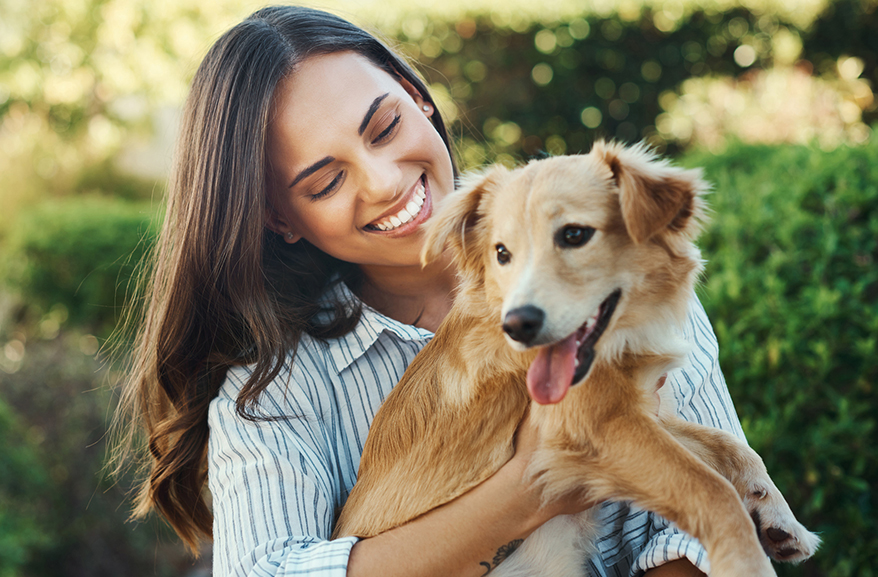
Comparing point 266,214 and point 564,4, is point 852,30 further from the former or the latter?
point 266,214

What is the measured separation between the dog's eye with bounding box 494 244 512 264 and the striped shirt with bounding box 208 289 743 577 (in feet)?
1.84

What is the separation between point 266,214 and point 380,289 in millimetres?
580

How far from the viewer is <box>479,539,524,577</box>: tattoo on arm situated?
1.88m

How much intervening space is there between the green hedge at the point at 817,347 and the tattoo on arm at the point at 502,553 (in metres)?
1.56

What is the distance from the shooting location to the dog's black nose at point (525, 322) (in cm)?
166

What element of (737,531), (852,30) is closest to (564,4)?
(852,30)

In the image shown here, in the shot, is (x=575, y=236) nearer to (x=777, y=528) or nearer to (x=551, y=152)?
(x=777, y=528)

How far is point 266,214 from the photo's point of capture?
2402mm

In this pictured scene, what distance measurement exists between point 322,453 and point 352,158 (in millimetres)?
969

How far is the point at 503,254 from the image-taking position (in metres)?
1.97

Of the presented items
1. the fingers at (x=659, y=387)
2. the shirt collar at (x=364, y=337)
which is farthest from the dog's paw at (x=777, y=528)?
the shirt collar at (x=364, y=337)

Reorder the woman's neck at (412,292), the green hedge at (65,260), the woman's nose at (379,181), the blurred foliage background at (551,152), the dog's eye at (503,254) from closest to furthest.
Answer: the dog's eye at (503,254) → the woman's nose at (379,181) → the woman's neck at (412,292) → the blurred foliage background at (551,152) → the green hedge at (65,260)

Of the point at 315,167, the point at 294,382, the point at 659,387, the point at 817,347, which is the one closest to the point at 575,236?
the point at 659,387

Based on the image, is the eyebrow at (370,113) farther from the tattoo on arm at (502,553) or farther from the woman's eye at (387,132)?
the tattoo on arm at (502,553)
